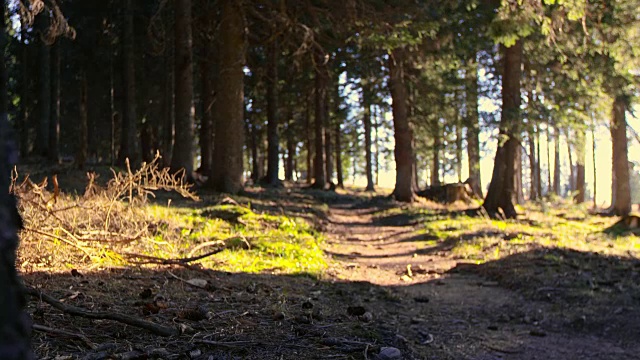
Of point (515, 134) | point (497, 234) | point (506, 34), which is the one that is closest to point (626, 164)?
point (515, 134)

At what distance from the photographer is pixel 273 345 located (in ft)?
12.1

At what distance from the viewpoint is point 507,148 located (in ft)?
54.6

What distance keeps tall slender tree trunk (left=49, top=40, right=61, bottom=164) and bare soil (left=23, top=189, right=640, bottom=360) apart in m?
17.0

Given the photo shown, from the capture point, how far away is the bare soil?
11.5 feet

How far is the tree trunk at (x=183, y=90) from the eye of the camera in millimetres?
15578

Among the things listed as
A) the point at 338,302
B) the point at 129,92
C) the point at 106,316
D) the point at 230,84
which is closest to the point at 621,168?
the point at 230,84

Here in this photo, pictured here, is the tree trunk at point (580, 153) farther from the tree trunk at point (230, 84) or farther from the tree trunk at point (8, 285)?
the tree trunk at point (8, 285)

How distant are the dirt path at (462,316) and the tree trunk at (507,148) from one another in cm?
653

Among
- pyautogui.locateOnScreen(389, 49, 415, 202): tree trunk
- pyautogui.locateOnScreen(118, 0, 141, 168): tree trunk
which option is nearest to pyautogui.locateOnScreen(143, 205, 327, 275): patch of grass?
pyautogui.locateOnScreen(118, 0, 141, 168): tree trunk

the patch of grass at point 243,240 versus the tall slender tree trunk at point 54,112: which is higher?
the tall slender tree trunk at point 54,112

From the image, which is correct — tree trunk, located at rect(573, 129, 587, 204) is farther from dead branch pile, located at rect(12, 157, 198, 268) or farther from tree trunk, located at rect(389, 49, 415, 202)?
dead branch pile, located at rect(12, 157, 198, 268)

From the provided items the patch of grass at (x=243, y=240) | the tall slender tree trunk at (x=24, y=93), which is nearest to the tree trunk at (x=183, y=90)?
the patch of grass at (x=243, y=240)

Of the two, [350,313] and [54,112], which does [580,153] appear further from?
[54,112]

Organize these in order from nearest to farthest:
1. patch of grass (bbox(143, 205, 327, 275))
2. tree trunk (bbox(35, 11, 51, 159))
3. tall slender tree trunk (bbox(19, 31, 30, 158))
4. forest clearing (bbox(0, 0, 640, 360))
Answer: forest clearing (bbox(0, 0, 640, 360)) < patch of grass (bbox(143, 205, 327, 275)) < tree trunk (bbox(35, 11, 51, 159)) < tall slender tree trunk (bbox(19, 31, 30, 158))
